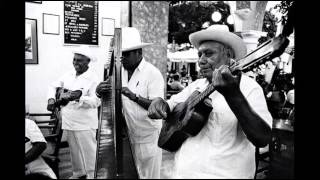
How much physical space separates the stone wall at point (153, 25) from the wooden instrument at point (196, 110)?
241 cm

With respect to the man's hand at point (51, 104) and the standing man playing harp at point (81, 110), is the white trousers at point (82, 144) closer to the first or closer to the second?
the standing man playing harp at point (81, 110)

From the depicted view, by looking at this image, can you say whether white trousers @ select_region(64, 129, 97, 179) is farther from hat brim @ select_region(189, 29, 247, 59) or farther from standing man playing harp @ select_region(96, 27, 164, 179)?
hat brim @ select_region(189, 29, 247, 59)

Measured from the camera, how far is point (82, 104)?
3.19 m

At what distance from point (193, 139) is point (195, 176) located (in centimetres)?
19

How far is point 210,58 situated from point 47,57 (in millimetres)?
1496

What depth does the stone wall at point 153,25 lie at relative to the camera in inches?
158

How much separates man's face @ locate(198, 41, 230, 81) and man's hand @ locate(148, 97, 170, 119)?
0.35m

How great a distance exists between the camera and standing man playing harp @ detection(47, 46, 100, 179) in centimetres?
295

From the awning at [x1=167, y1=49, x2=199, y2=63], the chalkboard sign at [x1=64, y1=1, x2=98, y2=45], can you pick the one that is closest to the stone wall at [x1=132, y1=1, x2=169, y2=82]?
the chalkboard sign at [x1=64, y1=1, x2=98, y2=45]

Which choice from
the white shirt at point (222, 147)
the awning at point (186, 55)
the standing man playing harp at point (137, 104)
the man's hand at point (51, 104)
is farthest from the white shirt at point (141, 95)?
the awning at point (186, 55)

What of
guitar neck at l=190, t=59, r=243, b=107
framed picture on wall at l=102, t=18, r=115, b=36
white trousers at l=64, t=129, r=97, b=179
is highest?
framed picture on wall at l=102, t=18, r=115, b=36

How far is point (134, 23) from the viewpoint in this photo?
3.98 metres

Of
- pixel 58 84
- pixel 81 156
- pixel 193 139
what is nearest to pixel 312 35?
pixel 193 139
